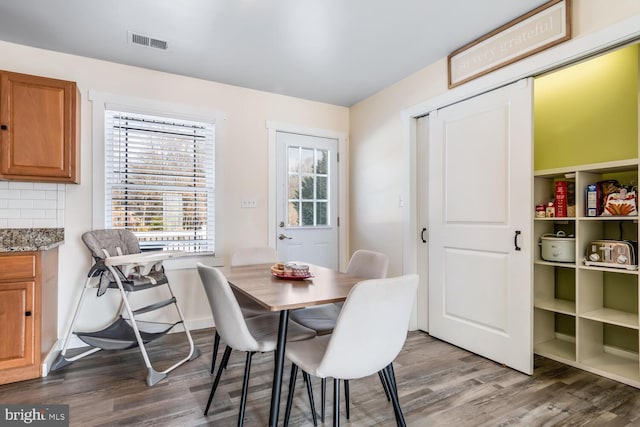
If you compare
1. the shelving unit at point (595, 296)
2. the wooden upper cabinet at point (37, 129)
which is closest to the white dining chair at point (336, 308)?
the shelving unit at point (595, 296)

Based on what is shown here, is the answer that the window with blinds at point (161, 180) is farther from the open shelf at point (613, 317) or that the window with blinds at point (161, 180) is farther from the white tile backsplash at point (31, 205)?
the open shelf at point (613, 317)

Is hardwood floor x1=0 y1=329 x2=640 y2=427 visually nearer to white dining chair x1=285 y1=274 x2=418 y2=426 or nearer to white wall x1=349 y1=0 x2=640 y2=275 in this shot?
white dining chair x1=285 y1=274 x2=418 y2=426

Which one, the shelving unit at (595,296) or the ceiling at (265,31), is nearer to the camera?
the ceiling at (265,31)

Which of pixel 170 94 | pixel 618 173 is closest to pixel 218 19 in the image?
pixel 170 94

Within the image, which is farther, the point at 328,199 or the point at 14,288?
the point at 328,199

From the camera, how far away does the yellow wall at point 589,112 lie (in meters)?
2.55

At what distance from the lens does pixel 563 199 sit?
105 inches

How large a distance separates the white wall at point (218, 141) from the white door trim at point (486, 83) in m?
1.20

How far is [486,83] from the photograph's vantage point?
2670 millimetres

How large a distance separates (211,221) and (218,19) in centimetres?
186

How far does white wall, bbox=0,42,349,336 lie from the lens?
293cm

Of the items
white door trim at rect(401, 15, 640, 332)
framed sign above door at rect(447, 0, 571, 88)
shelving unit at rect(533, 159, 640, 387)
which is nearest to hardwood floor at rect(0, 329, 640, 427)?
shelving unit at rect(533, 159, 640, 387)

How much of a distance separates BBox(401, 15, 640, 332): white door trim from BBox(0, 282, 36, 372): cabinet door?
300cm

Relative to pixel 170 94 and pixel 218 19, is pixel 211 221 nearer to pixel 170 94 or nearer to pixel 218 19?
pixel 170 94
